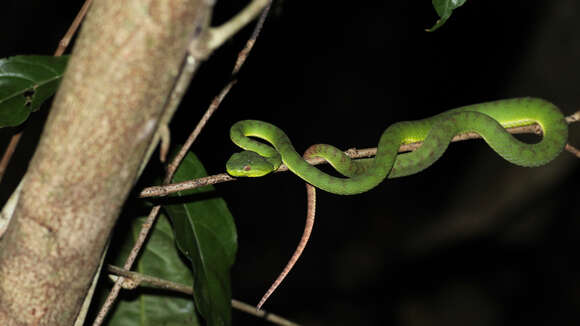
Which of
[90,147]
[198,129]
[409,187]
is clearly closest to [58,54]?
[198,129]

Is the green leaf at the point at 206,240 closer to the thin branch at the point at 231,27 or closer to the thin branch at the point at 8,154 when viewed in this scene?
the thin branch at the point at 8,154

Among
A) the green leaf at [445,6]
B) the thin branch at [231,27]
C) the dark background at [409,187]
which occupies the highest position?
the green leaf at [445,6]

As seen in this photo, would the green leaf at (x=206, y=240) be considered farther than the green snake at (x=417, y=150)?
No

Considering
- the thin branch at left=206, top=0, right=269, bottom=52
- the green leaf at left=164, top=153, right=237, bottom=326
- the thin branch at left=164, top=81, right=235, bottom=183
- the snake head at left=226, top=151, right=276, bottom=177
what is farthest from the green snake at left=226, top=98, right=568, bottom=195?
the thin branch at left=206, top=0, right=269, bottom=52

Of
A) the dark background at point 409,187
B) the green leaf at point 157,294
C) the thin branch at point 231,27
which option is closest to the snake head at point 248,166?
the green leaf at point 157,294

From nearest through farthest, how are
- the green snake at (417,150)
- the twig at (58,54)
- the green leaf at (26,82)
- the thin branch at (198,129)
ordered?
the thin branch at (198,129) < the green leaf at (26,82) < the twig at (58,54) < the green snake at (417,150)

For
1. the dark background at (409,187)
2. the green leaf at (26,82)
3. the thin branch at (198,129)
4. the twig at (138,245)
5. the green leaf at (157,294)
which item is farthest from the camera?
the dark background at (409,187)

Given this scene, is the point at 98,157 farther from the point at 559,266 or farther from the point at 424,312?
the point at 559,266

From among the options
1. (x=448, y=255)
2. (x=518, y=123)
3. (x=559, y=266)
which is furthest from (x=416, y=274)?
(x=518, y=123)

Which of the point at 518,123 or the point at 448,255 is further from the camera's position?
the point at 448,255
